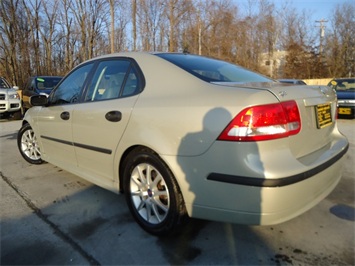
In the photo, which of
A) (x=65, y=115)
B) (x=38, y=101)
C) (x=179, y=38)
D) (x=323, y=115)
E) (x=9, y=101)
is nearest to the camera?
(x=323, y=115)

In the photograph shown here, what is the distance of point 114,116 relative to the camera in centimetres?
285

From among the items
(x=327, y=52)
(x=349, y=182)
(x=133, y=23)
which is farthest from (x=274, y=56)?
(x=349, y=182)

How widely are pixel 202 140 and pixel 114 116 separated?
1.01 m

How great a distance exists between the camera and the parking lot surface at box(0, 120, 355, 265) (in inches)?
93.7

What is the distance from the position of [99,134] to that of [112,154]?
26 cm

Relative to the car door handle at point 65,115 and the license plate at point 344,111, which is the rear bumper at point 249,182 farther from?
the license plate at point 344,111

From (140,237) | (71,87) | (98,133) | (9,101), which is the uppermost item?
(71,87)

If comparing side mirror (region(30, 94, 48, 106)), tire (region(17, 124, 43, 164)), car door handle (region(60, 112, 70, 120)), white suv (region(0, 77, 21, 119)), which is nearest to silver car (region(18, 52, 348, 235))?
car door handle (region(60, 112, 70, 120))

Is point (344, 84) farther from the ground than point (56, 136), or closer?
farther from the ground

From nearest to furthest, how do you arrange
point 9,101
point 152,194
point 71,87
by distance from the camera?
point 152,194, point 71,87, point 9,101

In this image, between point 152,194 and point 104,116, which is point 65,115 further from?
point 152,194

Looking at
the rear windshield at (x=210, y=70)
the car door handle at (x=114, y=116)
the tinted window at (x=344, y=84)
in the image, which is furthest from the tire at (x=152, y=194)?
the tinted window at (x=344, y=84)

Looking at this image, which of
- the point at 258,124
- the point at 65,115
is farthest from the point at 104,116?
the point at 258,124

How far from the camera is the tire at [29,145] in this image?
4.82 m
